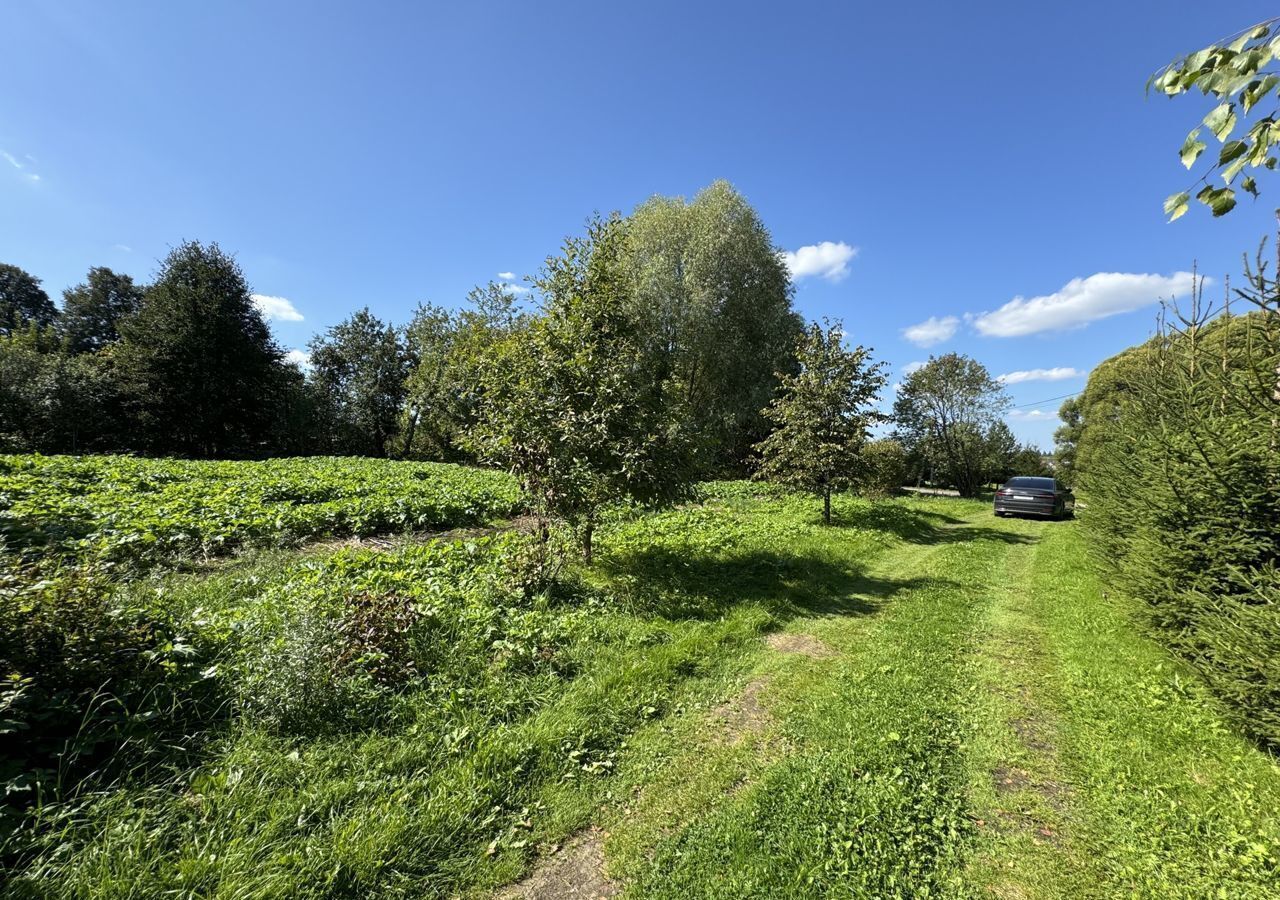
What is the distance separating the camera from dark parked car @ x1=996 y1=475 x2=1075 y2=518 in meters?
17.8

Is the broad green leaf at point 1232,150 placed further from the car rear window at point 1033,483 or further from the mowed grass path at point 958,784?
the car rear window at point 1033,483

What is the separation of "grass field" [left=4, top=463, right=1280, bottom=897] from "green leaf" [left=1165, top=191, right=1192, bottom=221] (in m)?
3.38

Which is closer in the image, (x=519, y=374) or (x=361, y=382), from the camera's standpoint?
(x=519, y=374)

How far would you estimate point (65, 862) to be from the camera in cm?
239

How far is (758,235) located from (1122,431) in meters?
20.0

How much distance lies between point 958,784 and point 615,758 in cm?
251

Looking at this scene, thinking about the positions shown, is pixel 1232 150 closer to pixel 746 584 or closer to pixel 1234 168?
pixel 1234 168

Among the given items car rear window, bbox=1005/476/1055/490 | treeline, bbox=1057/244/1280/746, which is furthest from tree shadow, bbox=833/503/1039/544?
treeline, bbox=1057/244/1280/746

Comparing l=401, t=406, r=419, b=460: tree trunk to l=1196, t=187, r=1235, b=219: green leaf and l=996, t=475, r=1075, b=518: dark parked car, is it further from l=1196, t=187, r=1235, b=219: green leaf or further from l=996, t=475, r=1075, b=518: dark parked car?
l=1196, t=187, r=1235, b=219: green leaf

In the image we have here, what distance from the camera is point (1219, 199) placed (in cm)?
169

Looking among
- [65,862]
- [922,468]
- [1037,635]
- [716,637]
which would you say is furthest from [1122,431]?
[922,468]

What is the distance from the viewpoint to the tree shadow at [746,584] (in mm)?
6879

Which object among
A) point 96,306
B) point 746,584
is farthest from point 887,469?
point 96,306

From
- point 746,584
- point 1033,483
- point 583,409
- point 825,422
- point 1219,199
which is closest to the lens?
point 1219,199
